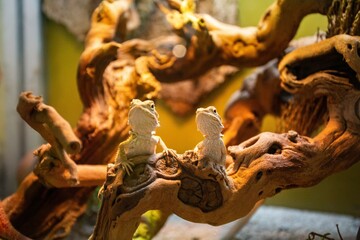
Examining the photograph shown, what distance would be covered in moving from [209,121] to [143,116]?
0.75 ft

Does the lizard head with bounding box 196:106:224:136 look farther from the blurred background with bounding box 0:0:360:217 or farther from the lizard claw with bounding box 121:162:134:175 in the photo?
the blurred background with bounding box 0:0:360:217

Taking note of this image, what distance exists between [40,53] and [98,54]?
1.42 metres

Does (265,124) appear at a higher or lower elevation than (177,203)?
higher

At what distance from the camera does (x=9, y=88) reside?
12.0 ft

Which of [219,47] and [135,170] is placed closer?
[135,170]

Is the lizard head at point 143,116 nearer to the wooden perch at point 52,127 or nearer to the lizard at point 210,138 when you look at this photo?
the lizard at point 210,138

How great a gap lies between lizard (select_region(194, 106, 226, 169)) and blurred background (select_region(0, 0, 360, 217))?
1.29 meters

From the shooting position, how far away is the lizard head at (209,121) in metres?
1.66

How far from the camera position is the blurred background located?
3273mm

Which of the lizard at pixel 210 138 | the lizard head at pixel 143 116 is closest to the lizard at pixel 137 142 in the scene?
the lizard head at pixel 143 116

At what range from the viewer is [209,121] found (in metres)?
1.67

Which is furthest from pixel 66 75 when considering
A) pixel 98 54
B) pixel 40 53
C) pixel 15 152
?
pixel 98 54

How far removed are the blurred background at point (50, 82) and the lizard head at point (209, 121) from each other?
1.32 meters

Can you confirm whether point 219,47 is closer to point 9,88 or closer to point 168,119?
point 168,119
